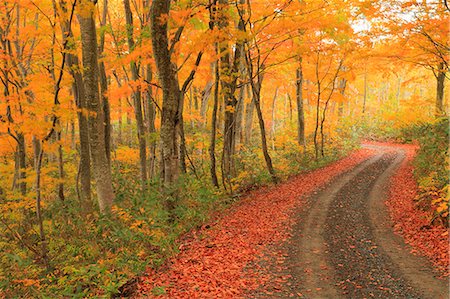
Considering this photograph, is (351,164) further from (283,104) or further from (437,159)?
(283,104)

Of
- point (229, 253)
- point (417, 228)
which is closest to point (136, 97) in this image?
point (229, 253)

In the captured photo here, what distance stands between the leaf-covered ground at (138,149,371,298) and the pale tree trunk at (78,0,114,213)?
3427 mm

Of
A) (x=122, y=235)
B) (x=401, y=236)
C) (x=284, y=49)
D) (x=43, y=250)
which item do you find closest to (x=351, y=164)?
(x=284, y=49)

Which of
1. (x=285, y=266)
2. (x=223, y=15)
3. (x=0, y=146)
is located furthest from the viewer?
(x=0, y=146)

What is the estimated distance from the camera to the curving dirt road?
6.14 m

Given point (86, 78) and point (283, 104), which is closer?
point (86, 78)

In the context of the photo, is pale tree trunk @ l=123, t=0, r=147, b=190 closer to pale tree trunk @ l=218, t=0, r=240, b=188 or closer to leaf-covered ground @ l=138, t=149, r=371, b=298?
pale tree trunk @ l=218, t=0, r=240, b=188

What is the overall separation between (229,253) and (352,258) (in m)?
2.95

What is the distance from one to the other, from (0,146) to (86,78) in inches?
325

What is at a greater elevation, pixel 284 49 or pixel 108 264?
pixel 284 49

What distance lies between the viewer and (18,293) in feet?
25.6

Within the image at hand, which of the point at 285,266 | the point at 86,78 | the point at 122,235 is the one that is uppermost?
the point at 86,78

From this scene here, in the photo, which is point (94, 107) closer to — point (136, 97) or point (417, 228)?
point (136, 97)

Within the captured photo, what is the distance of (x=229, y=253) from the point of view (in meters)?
8.20
